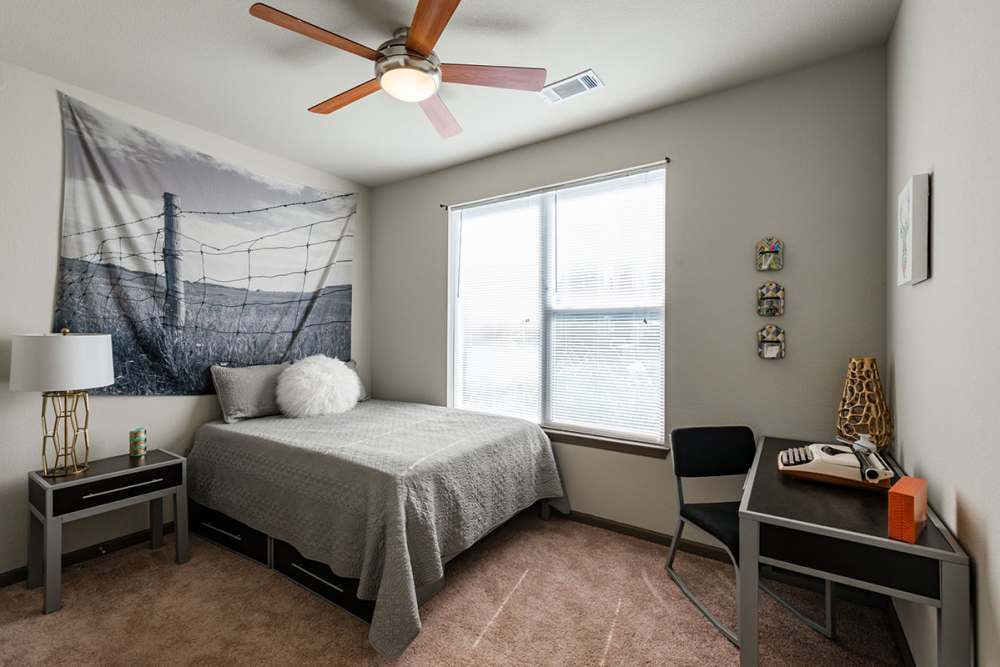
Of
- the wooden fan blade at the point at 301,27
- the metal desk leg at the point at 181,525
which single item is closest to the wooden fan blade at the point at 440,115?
the wooden fan blade at the point at 301,27

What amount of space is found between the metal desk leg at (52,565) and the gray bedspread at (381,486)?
0.66 meters

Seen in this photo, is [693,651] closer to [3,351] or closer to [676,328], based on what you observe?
[676,328]

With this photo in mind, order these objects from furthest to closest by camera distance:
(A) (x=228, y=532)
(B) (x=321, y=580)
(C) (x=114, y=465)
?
(A) (x=228, y=532) < (C) (x=114, y=465) < (B) (x=321, y=580)

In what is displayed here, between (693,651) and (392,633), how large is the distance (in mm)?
1200

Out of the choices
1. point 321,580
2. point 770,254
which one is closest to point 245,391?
point 321,580

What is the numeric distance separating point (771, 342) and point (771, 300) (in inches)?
8.7

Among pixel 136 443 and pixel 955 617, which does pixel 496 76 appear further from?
pixel 136 443

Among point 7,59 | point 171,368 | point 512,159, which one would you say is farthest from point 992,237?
point 7,59

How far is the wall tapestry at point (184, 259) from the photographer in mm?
2459

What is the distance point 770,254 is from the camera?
2.32m

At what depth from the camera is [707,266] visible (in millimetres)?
2508

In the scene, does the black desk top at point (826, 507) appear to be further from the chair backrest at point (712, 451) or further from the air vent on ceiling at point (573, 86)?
the air vent on ceiling at point (573, 86)

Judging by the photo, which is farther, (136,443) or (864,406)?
(136,443)

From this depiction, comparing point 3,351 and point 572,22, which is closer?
point 572,22
